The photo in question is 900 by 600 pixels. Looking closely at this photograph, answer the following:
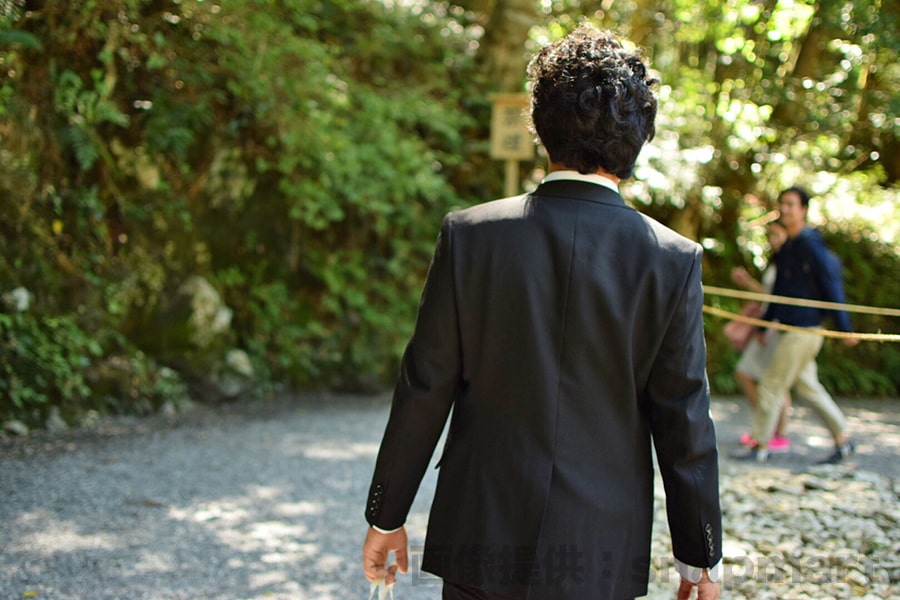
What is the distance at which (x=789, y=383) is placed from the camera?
5.66 meters

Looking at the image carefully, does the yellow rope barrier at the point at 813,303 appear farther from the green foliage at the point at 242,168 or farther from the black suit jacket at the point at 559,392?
the green foliage at the point at 242,168

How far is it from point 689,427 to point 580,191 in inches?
22.4

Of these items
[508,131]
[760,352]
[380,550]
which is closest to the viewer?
[380,550]

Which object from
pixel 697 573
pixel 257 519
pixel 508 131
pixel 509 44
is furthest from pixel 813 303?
pixel 509 44

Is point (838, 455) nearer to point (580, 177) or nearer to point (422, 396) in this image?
point (580, 177)

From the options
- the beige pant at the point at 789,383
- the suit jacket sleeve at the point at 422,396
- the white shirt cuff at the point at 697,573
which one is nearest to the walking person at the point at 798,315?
the beige pant at the point at 789,383

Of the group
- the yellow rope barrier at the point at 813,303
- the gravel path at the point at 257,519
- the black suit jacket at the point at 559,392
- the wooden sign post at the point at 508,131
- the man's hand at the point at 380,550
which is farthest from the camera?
the wooden sign post at the point at 508,131

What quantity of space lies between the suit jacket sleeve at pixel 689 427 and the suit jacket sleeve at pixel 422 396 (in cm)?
46

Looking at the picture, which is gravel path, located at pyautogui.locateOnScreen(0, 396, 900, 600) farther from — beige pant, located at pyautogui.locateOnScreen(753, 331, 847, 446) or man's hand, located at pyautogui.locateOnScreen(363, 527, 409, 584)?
man's hand, located at pyautogui.locateOnScreen(363, 527, 409, 584)

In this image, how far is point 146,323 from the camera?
252 inches

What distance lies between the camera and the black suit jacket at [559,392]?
5.57 feet

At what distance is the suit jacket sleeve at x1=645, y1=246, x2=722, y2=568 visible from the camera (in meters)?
1.72

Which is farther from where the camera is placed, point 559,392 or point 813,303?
point 813,303

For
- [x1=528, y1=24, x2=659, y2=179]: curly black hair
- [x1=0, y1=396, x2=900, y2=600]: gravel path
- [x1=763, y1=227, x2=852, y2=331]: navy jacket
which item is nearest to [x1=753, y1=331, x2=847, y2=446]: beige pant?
[x1=763, y1=227, x2=852, y2=331]: navy jacket
